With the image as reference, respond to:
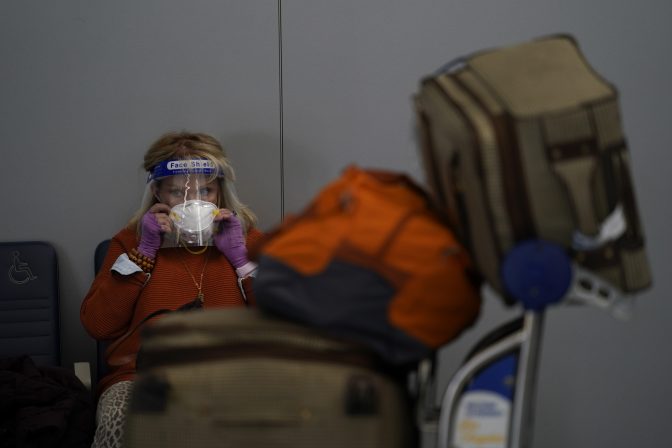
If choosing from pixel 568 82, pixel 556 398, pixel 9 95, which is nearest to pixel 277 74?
pixel 9 95

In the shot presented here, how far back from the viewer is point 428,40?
2807 millimetres

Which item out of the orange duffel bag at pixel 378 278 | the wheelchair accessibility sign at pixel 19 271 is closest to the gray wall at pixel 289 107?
the wheelchair accessibility sign at pixel 19 271

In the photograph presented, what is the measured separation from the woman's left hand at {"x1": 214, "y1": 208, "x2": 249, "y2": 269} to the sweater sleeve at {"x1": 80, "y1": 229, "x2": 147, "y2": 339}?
0.24 meters

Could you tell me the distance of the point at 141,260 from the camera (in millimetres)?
2396

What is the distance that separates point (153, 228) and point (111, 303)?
0.24m

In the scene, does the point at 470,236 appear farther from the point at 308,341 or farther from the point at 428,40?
the point at 428,40

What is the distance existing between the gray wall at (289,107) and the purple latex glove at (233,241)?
1.29ft

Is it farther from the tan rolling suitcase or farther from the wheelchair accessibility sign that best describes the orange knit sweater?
the tan rolling suitcase

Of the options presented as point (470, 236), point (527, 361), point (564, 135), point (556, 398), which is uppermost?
point (564, 135)

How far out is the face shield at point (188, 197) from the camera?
7.76 ft

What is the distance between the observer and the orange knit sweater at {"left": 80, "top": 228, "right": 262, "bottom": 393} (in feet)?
7.77

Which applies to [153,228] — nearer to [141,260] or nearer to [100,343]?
[141,260]

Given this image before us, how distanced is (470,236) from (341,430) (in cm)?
36

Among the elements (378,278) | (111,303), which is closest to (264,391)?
(378,278)
